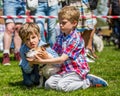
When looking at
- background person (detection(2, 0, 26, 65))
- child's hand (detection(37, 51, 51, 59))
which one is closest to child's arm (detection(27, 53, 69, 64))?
child's hand (detection(37, 51, 51, 59))

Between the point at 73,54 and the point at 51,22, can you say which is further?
the point at 51,22

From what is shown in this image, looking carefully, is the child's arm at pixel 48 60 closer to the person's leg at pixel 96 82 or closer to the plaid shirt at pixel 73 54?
the plaid shirt at pixel 73 54

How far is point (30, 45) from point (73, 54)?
1.54 feet

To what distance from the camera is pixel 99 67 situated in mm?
6871

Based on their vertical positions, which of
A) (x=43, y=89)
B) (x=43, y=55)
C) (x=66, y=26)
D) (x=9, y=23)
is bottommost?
(x=43, y=89)

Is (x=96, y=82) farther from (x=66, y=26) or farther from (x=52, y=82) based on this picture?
(x=66, y=26)

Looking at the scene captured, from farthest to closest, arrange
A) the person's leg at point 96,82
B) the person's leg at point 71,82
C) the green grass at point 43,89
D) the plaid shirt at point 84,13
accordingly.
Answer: the plaid shirt at point 84,13
the person's leg at point 96,82
the person's leg at point 71,82
the green grass at point 43,89

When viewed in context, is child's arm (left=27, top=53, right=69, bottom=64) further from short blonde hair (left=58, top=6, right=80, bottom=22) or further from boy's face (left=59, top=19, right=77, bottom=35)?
short blonde hair (left=58, top=6, right=80, bottom=22)

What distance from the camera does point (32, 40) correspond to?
186 inches

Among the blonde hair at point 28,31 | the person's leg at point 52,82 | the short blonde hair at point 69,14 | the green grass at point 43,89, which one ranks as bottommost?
the green grass at point 43,89

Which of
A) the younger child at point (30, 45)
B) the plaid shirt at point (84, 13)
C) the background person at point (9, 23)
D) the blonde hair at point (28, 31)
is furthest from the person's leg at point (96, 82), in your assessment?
the plaid shirt at point (84, 13)

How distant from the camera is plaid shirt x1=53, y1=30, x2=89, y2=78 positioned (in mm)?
4668

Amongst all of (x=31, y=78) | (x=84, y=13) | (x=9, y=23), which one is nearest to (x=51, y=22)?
(x=84, y=13)

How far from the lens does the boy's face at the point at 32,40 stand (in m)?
4.73
